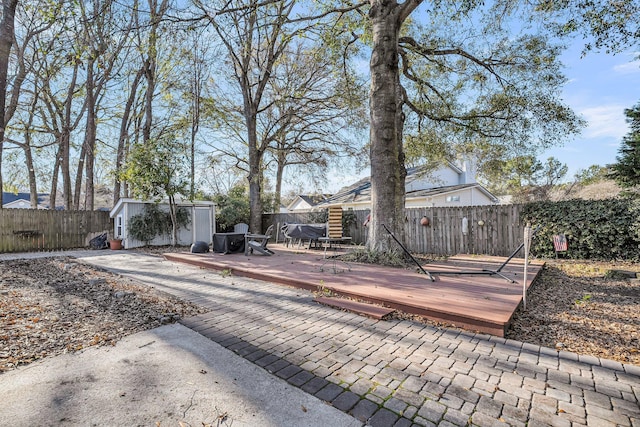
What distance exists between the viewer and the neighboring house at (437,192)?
16672 millimetres

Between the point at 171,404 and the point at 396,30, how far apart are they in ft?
25.0

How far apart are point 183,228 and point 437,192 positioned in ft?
41.8

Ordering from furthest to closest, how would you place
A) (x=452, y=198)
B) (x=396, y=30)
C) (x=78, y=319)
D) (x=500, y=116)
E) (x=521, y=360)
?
(x=452, y=198) < (x=500, y=116) < (x=396, y=30) < (x=78, y=319) < (x=521, y=360)

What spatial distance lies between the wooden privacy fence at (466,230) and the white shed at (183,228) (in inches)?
343

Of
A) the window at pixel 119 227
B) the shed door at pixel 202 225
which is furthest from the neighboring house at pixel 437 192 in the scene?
the window at pixel 119 227

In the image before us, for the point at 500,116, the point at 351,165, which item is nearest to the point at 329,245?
the point at 351,165

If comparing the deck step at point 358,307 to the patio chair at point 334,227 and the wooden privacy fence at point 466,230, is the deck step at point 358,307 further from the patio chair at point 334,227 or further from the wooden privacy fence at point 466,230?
the wooden privacy fence at point 466,230

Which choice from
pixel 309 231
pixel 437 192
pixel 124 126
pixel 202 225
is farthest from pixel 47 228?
pixel 437 192

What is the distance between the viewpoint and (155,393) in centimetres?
196

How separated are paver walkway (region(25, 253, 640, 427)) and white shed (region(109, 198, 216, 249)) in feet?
33.7

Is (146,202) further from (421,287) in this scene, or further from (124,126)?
(421,287)

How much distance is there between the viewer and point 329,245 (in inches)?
418

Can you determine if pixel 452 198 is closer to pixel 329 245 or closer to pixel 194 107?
pixel 329 245

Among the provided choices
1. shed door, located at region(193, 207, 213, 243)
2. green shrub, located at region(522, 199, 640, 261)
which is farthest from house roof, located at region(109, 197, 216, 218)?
green shrub, located at region(522, 199, 640, 261)
